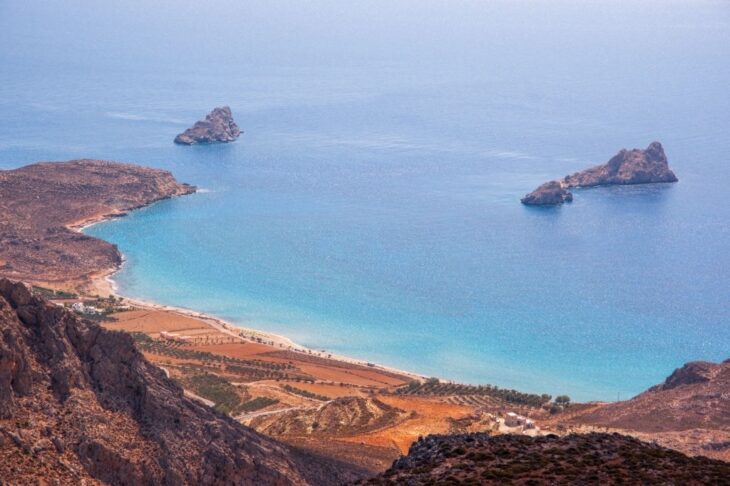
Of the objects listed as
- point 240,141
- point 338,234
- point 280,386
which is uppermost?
point 240,141

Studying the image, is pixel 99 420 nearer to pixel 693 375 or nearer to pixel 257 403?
pixel 257 403

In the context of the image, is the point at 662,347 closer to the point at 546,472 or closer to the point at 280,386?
the point at 280,386

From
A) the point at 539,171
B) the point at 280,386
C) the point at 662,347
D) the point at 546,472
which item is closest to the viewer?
the point at 546,472

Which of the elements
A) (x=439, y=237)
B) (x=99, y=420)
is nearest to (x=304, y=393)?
(x=99, y=420)

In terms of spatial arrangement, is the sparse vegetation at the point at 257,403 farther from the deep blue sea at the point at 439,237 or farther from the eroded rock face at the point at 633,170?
the eroded rock face at the point at 633,170

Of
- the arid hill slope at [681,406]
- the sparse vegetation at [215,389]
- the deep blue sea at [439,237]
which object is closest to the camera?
the arid hill slope at [681,406]

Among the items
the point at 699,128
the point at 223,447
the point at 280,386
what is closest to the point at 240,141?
the point at 699,128

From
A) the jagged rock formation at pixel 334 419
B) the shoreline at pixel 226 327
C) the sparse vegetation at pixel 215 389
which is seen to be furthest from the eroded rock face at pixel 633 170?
the jagged rock formation at pixel 334 419
